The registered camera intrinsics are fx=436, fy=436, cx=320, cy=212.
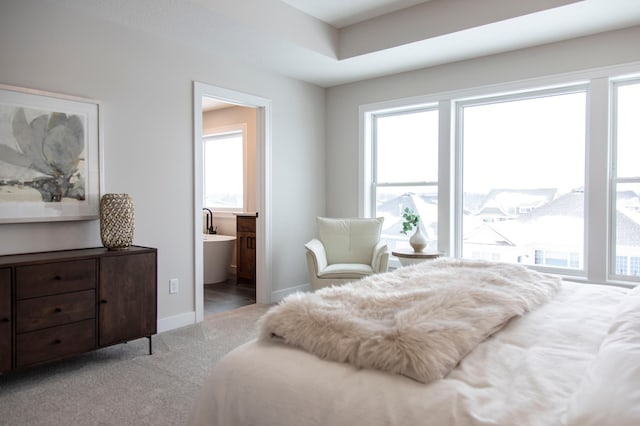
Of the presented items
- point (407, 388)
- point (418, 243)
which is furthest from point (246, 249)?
point (407, 388)

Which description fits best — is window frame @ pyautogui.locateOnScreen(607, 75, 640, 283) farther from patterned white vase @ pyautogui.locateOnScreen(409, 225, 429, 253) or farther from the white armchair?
the white armchair

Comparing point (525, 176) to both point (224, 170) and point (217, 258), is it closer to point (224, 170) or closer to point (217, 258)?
point (217, 258)

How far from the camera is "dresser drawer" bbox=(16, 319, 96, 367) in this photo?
2.52 metres

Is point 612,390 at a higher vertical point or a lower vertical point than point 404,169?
lower

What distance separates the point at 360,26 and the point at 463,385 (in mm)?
3658

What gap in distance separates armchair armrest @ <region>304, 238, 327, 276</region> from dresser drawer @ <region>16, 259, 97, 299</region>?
1895 mm

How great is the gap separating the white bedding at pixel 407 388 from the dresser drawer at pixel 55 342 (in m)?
1.72

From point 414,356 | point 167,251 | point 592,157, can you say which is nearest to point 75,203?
point 167,251

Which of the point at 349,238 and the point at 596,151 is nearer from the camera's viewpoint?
the point at 596,151

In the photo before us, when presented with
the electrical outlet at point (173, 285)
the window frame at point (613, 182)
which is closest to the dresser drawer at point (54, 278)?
the electrical outlet at point (173, 285)

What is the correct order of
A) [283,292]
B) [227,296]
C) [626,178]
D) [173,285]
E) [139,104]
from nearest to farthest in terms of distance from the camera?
[139,104], [626,178], [173,285], [283,292], [227,296]

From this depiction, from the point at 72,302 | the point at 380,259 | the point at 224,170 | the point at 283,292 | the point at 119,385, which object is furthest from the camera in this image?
the point at 224,170

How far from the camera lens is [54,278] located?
2.64 meters

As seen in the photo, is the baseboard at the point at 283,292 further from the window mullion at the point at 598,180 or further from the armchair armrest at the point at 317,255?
the window mullion at the point at 598,180
